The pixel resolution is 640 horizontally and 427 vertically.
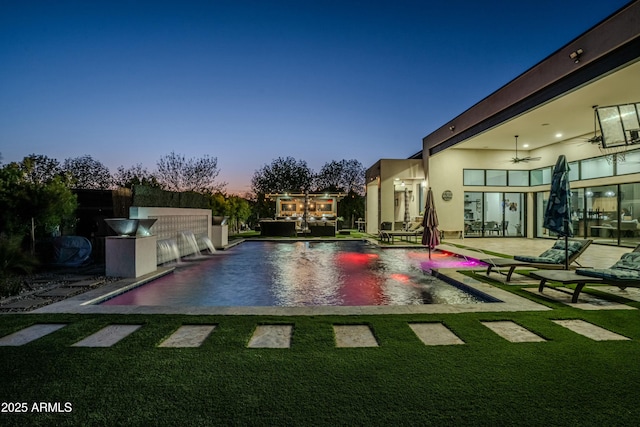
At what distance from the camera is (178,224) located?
11.3m

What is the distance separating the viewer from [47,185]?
880 centimetres

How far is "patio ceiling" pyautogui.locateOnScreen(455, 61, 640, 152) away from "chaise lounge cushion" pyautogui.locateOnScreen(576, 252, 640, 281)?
13.2 feet

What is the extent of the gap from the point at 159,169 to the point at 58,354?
31.6 m

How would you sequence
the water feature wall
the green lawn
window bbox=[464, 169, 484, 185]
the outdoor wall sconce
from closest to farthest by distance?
the green lawn → the outdoor wall sconce → the water feature wall → window bbox=[464, 169, 484, 185]

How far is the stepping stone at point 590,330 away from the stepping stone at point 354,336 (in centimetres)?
239

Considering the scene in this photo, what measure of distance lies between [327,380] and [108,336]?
260 centimetres

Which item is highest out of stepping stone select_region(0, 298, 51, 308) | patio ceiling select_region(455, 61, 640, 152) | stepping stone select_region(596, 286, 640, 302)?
patio ceiling select_region(455, 61, 640, 152)

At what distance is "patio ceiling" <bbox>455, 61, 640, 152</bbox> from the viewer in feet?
27.7

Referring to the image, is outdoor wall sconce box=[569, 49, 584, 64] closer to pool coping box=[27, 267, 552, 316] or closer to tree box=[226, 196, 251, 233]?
pool coping box=[27, 267, 552, 316]

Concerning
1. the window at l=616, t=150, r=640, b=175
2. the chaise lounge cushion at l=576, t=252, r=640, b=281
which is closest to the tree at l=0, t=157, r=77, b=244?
the chaise lounge cushion at l=576, t=252, r=640, b=281

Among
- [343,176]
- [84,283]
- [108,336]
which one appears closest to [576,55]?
[108,336]

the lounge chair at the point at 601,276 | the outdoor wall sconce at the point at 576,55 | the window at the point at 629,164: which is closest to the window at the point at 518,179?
the window at the point at 629,164

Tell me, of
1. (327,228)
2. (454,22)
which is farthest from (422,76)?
(327,228)

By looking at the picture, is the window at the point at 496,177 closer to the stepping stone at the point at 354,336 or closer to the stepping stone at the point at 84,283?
the stepping stone at the point at 354,336
